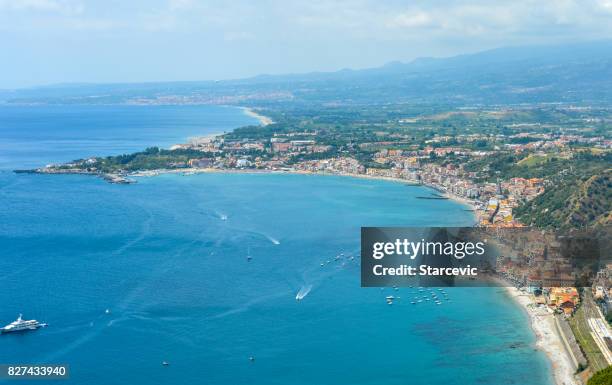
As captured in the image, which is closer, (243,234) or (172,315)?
(172,315)

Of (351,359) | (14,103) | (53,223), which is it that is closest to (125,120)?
(14,103)

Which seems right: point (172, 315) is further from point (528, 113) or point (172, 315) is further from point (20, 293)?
point (528, 113)

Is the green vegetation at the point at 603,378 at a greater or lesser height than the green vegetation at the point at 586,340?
greater

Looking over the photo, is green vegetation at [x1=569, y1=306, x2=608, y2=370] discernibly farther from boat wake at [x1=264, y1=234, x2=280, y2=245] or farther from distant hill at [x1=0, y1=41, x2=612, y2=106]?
distant hill at [x1=0, y1=41, x2=612, y2=106]

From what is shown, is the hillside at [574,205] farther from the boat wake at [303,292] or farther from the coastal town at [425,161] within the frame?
the boat wake at [303,292]

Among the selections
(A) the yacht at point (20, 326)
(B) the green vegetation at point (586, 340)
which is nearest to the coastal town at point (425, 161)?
(B) the green vegetation at point (586, 340)

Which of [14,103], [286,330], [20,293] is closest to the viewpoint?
[286,330]

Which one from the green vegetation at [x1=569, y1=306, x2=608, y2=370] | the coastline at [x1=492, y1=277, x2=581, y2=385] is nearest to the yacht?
the coastline at [x1=492, y1=277, x2=581, y2=385]

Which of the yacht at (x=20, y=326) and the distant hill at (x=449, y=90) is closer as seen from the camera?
the yacht at (x=20, y=326)
